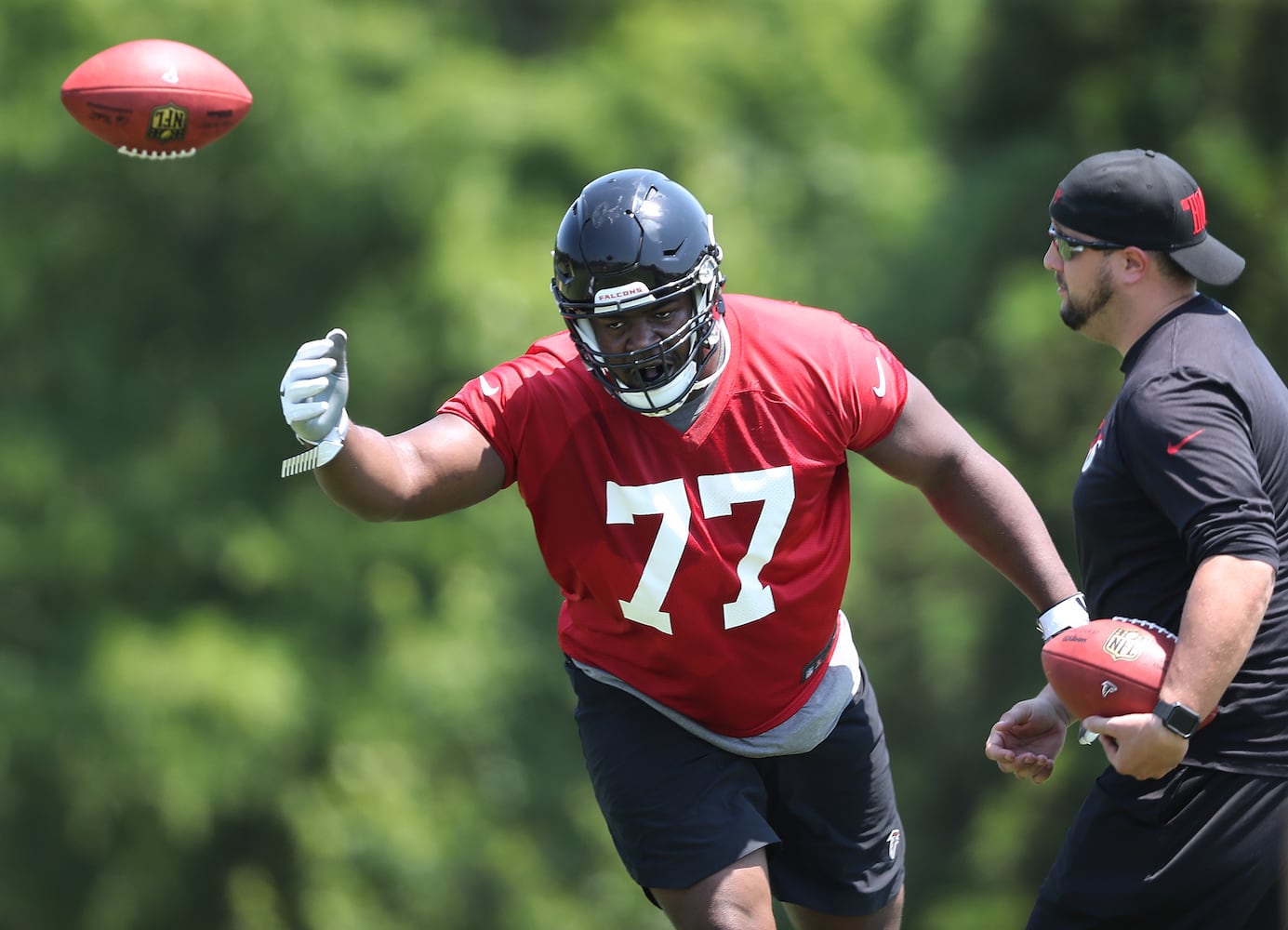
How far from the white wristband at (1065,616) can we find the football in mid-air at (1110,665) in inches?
10.9

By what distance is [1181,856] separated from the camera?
3.71 metres

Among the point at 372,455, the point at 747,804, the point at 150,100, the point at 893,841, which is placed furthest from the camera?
the point at 150,100

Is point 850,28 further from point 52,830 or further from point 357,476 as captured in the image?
point 357,476

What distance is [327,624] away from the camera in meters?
13.7

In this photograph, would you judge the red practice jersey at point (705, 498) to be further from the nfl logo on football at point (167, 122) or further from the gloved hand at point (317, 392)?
the nfl logo on football at point (167, 122)

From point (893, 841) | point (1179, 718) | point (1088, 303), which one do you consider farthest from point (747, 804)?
point (1088, 303)

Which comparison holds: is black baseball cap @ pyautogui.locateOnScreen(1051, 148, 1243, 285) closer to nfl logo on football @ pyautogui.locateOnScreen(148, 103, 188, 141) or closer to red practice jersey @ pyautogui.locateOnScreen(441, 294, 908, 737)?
red practice jersey @ pyautogui.locateOnScreen(441, 294, 908, 737)

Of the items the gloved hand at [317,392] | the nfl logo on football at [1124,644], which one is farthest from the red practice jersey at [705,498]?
the nfl logo on football at [1124,644]

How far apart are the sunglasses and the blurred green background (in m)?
7.13

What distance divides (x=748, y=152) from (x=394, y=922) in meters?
8.17

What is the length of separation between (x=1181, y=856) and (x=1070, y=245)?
4.47 ft

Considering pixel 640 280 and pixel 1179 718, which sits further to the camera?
pixel 640 280

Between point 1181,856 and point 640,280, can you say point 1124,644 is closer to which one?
point 1181,856

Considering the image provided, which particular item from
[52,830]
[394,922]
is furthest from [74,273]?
[394,922]
